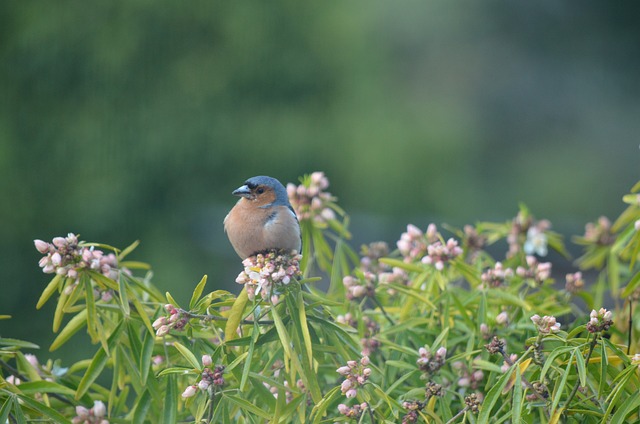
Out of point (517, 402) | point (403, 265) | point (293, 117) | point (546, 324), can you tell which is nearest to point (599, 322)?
point (546, 324)

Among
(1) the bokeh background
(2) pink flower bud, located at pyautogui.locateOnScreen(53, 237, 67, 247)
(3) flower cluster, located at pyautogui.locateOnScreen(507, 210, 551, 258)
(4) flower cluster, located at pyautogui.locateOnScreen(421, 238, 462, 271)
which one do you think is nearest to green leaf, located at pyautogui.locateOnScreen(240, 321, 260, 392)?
(2) pink flower bud, located at pyautogui.locateOnScreen(53, 237, 67, 247)

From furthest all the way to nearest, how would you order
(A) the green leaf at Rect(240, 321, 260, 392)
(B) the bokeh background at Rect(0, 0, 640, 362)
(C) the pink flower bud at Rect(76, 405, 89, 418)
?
(B) the bokeh background at Rect(0, 0, 640, 362) → (C) the pink flower bud at Rect(76, 405, 89, 418) → (A) the green leaf at Rect(240, 321, 260, 392)

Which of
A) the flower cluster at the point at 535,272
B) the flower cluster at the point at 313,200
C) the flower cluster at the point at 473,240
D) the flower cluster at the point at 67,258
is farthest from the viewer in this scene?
the flower cluster at the point at 473,240

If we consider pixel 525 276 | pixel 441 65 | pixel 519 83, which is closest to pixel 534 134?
pixel 519 83

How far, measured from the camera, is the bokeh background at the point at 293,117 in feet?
19.7

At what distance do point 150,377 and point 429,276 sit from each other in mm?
777

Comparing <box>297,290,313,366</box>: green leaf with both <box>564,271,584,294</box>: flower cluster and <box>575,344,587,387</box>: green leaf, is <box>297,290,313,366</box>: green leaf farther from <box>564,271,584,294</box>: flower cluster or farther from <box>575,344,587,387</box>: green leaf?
<box>564,271,584,294</box>: flower cluster

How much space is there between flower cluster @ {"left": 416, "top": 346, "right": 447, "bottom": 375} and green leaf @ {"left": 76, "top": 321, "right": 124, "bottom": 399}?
662 mm

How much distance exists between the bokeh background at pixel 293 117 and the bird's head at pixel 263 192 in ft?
12.0

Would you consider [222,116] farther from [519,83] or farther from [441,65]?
[519,83]

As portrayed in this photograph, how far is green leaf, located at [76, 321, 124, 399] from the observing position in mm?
1758

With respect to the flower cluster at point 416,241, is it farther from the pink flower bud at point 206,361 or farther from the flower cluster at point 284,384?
the pink flower bud at point 206,361

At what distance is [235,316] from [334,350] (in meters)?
0.24

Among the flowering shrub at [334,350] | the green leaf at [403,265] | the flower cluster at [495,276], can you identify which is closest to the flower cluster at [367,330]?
the flowering shrub at [334,350]
